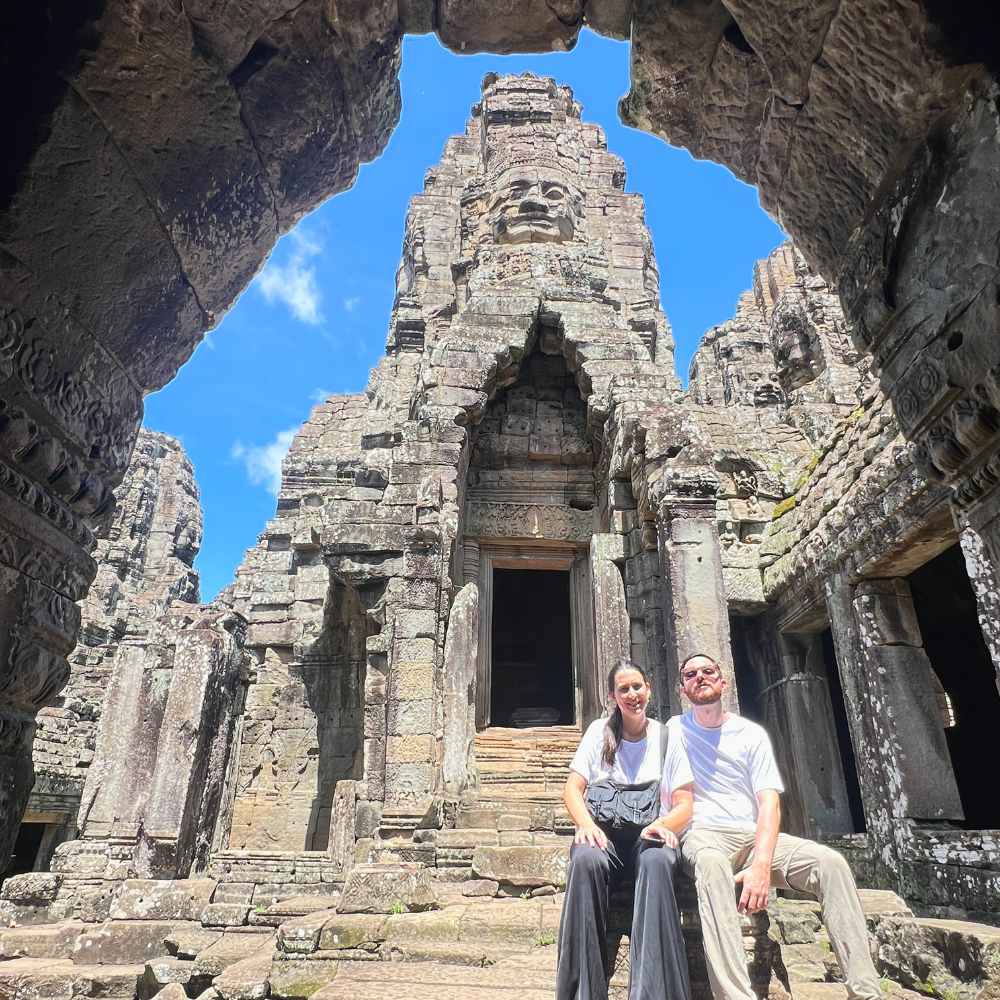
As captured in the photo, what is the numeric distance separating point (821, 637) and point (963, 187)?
342 inches

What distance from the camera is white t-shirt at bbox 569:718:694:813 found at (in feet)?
10.7

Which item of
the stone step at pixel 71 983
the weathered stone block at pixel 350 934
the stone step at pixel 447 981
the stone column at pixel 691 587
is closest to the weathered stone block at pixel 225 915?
the stone step at pixel 71 983

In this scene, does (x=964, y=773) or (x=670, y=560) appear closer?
(x=670, y=560)

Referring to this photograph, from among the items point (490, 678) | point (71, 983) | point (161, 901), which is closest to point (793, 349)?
point (490, 678)

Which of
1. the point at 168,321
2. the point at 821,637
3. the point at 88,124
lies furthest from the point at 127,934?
the point at 821,637

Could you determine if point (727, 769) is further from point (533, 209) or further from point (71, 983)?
point (533, 209)

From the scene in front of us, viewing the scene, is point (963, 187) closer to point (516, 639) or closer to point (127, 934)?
point (127, 934)

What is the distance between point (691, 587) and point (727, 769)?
4.52 metres

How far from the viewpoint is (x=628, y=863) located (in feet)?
10.1

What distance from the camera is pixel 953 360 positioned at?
216 centimetres

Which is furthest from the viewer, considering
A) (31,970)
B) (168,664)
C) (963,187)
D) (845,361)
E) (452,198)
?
(452,198)

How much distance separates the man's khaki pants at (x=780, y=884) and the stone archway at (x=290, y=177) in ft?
4.73

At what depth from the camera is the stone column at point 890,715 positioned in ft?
22.2

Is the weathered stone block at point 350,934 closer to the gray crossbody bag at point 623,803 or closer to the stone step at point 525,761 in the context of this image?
the gray crossbody bag at point 623,803
